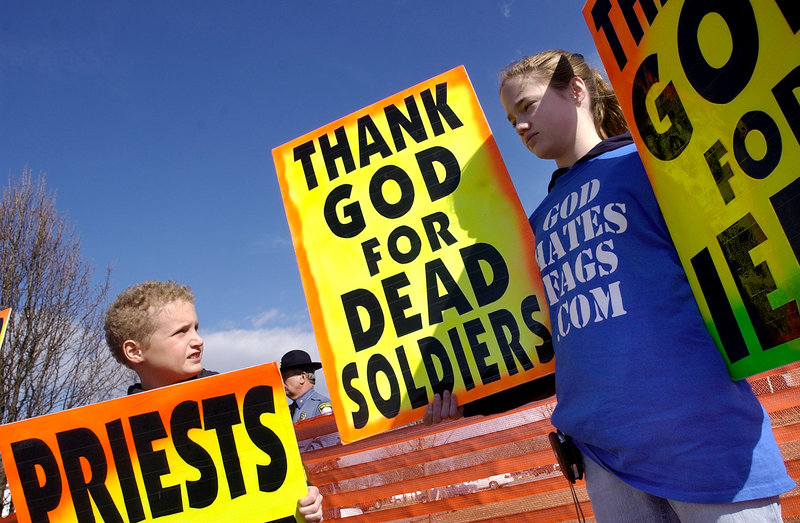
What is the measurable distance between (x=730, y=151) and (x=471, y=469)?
9.69 ft

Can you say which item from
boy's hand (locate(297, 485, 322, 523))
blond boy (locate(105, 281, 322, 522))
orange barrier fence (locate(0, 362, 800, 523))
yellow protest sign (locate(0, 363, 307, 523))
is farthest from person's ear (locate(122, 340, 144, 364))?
orange barrier fence (locate(0, 362, 800, 523))

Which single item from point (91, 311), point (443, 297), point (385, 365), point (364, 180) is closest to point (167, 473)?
point (385, 365)

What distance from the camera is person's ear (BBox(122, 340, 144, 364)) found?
221 centimetres

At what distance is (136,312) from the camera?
2.22m

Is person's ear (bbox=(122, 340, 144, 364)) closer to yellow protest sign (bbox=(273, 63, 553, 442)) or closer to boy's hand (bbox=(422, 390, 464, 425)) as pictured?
yellow protest sign (bbox=(273, 63, 553, 442))

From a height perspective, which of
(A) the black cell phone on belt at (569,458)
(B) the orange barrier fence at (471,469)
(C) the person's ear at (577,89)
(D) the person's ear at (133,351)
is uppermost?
(C) the person's ear at (577,89)

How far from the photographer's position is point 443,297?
183cm

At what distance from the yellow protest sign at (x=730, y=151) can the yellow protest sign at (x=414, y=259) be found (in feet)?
1.91

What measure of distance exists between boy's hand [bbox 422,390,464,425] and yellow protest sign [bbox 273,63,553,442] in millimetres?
35

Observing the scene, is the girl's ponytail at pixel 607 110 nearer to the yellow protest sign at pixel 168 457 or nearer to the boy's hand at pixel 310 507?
the yellow protest sign at pixel 168 457

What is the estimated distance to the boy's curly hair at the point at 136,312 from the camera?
2.21 m

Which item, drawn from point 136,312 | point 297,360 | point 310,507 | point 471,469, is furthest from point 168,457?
point 297,360

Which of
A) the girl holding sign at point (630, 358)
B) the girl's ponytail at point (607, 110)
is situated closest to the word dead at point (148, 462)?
the girl holding sign at point (630, 358)

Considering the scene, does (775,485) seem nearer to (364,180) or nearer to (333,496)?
(364,180)
